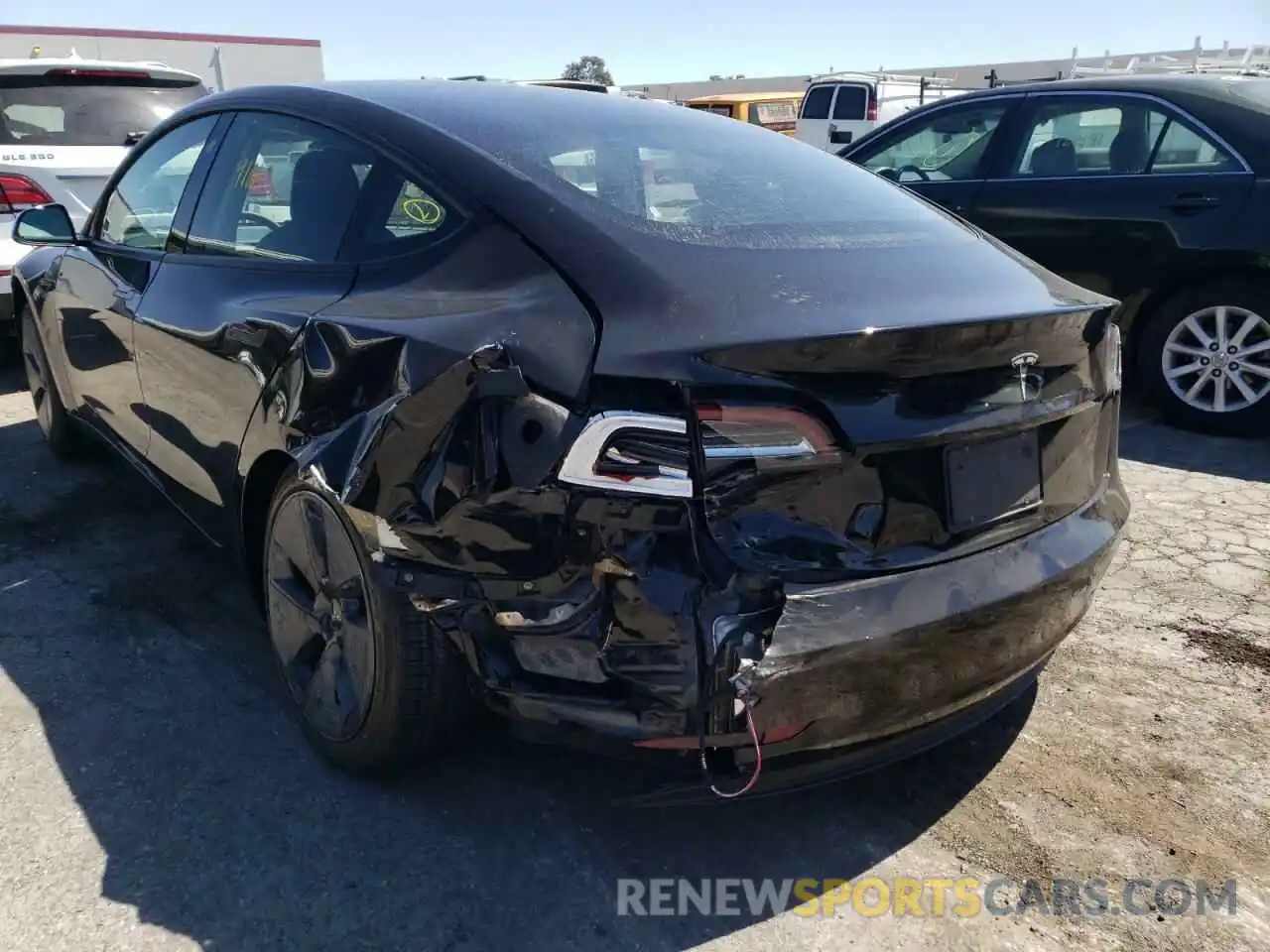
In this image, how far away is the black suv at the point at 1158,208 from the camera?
200 inches

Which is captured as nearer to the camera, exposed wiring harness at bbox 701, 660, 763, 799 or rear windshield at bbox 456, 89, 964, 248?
exposed wiring harness at bbox 701, 660, 763, 799

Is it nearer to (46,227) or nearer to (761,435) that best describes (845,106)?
(46,227)

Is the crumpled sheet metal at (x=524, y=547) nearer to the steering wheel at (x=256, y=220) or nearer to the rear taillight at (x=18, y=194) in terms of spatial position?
the steering wheel at (x=256, y=220)

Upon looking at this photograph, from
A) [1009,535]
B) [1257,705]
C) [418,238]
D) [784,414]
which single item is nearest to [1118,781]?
[1257,705]

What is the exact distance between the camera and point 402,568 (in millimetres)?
2135

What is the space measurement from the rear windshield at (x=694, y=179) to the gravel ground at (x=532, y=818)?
52.1 inches

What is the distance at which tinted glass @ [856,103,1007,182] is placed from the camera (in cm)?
608

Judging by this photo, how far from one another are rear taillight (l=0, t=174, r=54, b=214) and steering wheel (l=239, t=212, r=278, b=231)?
3369 millimetres

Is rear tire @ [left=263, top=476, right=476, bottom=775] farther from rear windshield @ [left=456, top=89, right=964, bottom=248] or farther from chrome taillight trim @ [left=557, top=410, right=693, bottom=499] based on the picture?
rear windshield @ [left=456, top=89, right=964, bottom=248]

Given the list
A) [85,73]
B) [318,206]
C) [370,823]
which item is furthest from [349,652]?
[85,73]

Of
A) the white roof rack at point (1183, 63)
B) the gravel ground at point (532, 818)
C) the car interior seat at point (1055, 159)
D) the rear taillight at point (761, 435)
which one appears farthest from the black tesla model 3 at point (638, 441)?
the white roof rack at point (1183, 63)

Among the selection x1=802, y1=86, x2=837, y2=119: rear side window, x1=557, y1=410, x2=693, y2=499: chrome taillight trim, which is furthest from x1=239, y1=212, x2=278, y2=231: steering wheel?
x1=802, y1=86, x2=837, y2=119: rear side window

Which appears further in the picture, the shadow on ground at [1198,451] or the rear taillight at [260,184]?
the shadow on ground at [1198,451]

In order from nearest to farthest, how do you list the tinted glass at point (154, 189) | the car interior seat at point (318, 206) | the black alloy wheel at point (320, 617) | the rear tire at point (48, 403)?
the black alloy wheel at point (320, 617)
the car interior seat at point (318, 206)
the tinted glass at point (154, 189)
the rear tire at point (48, 403)
